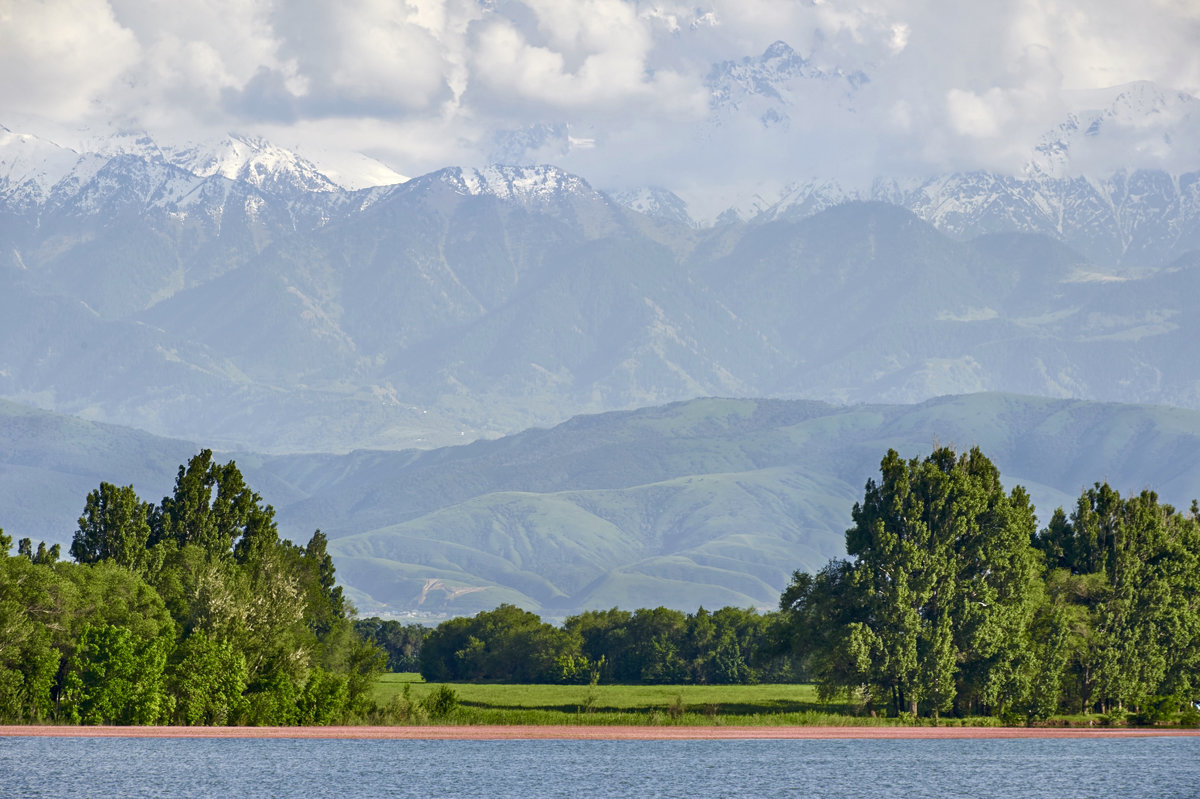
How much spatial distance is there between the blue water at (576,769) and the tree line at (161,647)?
17.3 feet

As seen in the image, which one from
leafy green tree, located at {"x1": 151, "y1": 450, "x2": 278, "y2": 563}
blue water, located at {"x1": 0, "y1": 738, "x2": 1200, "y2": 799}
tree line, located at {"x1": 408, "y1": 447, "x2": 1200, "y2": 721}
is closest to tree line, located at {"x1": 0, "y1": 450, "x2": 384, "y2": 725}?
blue water, located at {"x1": 0, "y1": 738, "x2": 1200, "y2": 799}

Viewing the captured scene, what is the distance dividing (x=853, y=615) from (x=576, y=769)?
35008mm

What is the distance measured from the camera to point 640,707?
475 feet

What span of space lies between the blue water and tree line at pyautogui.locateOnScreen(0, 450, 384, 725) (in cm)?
527

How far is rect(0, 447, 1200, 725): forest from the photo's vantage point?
357 feet

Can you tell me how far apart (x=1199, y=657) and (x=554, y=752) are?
6082cm

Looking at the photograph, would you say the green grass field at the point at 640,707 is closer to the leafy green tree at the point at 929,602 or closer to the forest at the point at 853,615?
the forest at the point at 853,615

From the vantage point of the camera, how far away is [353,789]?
3479 inches

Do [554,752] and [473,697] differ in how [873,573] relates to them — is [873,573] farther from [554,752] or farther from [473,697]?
[473,697]

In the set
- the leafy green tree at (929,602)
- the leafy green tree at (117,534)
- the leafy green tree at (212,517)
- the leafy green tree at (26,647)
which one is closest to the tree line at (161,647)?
the leafy green tree at (26,647)

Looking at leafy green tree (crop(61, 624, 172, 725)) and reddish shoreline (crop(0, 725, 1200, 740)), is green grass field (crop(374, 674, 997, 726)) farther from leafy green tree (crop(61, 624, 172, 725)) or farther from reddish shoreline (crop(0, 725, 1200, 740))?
leafy green tree (crop(61, 624, 172, 725))

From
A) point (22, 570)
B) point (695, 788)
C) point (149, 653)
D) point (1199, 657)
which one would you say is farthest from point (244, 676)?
point (1199, 657)

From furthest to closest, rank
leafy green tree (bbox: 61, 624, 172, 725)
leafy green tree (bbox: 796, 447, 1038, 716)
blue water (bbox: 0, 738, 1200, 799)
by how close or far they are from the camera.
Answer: leafy green tree (bbox: 796, 447, 1038, 716) < leafy green tree (bbox: 61, 624, 172, 725) < blue water (bbox: 0, 738, 1200, 799)

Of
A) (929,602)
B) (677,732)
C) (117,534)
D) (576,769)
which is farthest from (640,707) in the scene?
(117,534)
